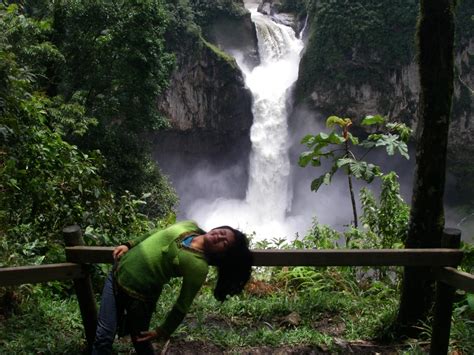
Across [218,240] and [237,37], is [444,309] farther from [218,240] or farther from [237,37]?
[237,37]

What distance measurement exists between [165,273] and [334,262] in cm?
104

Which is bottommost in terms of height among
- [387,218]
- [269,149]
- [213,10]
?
[269,149]

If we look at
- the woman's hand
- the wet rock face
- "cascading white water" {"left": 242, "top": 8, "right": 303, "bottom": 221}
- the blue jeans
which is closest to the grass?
the blue jeans

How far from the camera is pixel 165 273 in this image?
226 centimetres

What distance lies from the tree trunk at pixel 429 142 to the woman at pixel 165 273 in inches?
57.6

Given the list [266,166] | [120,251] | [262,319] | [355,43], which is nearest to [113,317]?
[120,251]

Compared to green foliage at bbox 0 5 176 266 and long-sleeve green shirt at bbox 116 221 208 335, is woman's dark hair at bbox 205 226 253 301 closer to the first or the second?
long-sleeve green shirt at bbox 116 221 208 335

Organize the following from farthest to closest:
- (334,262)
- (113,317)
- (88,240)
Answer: (88,240)
(334,262)
(113,317)

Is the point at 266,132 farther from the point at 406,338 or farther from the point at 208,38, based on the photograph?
the point at 406,338

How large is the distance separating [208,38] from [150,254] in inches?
1038

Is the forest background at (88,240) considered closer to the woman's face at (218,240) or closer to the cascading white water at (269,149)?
the woman's face at (218,240)

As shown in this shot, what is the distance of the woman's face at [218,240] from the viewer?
218cm

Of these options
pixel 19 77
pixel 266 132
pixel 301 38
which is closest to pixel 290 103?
pixel 266 132

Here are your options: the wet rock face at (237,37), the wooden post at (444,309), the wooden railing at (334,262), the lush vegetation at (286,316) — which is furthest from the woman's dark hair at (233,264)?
the wet rock face at (237,37)
